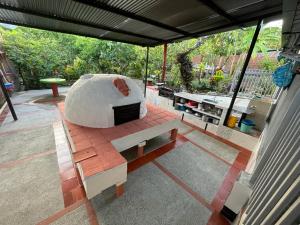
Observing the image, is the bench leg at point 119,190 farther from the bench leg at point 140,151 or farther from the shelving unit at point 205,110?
the shelving unit at point 205,110

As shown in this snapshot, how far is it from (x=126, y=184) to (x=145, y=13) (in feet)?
10.1

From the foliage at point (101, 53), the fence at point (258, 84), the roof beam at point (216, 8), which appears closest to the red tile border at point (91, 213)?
the roof beam at point (216, 8)

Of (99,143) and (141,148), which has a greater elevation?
(99,143)

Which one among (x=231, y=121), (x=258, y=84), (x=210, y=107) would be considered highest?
(x=258, y=84)

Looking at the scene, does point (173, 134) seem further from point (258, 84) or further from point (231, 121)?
point (258, 84)

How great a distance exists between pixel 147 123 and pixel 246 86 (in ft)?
12.9

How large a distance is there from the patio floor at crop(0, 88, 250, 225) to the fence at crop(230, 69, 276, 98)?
2246 millimetres

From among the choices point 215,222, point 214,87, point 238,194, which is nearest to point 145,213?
point 215,222

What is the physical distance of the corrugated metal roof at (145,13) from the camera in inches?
80.8

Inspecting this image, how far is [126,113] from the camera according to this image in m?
2.89

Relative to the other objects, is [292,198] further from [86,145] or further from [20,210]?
[20,210]

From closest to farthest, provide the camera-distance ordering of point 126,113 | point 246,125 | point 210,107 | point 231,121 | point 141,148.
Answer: point 141,148
point 126,113
point 246,125
point 231,121
point 210,107

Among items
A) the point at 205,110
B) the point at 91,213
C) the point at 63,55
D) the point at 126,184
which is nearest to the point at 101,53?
the point at 63,55

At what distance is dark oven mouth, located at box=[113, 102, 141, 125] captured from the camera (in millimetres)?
2738
